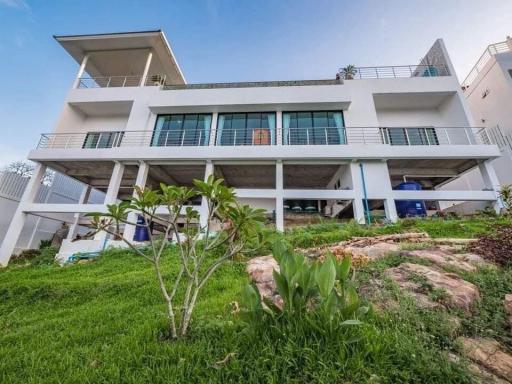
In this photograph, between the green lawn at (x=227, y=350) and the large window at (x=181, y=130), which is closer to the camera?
the green lawn at (x=227, y=350)

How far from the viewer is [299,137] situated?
9602 millimetres

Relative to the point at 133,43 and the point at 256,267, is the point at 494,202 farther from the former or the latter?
the point at 133,43

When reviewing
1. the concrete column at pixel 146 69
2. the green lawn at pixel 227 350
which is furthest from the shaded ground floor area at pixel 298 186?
the green lawn at pixel 227 350

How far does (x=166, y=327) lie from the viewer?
1.90 meters

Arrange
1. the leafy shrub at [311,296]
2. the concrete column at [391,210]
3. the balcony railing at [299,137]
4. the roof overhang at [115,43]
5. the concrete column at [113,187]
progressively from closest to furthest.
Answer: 1. the leafy shrub at [311,296]
2. the concrete column at [391,210]
3. the concrete column at [113,187]
4. the balcony railing at [299,137]
5. the roof overhang at [115,43]

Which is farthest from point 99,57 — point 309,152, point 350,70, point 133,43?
point 350,70

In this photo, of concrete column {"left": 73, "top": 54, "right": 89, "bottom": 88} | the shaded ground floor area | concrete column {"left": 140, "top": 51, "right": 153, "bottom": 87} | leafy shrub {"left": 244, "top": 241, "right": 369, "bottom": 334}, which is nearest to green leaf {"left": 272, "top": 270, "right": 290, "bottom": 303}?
leafy shrub {"left": 244, "top": 241, "right": 369, "bottom": 334}

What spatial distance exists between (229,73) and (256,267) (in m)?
10.8

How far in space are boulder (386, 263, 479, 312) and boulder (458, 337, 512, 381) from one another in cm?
46

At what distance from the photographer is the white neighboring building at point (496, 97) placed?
9.52 m

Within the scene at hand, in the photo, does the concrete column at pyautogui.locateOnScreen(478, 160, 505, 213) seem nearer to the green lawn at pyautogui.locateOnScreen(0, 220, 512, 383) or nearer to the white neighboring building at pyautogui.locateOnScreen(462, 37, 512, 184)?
the white neighboring building at pyautogui.locateOnScreen(462, 37, 512, 184)

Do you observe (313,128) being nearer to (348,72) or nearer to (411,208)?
(348,72)

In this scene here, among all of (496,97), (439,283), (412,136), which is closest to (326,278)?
(439,283)

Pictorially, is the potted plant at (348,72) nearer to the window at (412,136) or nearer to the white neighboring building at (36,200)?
the window at (412,136)
